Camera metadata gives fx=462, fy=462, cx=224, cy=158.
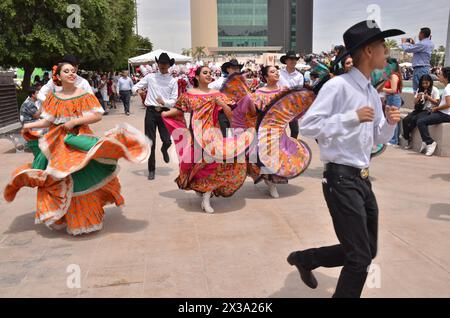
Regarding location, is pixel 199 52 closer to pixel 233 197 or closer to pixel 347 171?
pixel 233 197

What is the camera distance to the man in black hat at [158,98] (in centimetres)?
750

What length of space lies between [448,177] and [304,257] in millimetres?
4828

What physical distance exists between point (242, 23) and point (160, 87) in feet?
461

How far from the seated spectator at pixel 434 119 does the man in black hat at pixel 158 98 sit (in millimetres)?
4773

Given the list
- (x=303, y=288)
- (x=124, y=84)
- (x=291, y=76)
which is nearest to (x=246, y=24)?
(x=124, y=84)

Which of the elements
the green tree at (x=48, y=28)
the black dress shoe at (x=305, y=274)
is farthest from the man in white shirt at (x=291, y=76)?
the green tree at (x=48, y=28)

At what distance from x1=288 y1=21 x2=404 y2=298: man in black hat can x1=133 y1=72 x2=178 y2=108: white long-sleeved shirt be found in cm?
513

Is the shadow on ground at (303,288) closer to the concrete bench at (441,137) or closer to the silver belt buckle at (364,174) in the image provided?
the silver belt buckle at (364,174)

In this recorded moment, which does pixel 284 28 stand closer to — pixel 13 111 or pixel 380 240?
pixel 13 111

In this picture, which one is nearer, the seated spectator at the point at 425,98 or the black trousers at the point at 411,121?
the seated spectator at the point at 425,98
